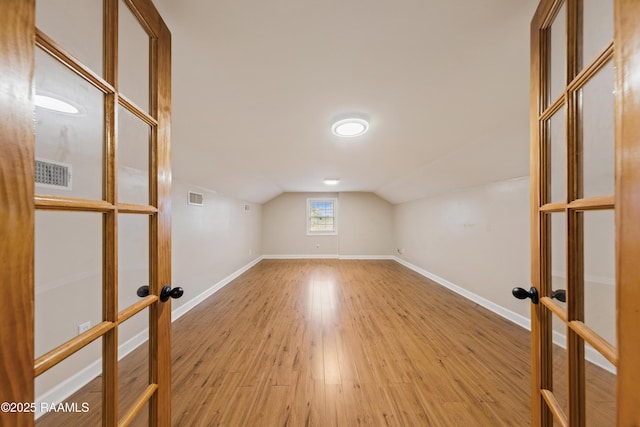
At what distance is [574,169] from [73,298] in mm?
1596

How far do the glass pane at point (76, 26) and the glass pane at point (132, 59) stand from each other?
61mm

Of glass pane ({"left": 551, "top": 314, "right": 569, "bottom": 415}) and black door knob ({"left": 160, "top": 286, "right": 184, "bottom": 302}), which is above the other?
black door knob ({"left": 160, "top": 286, "right": 184, "bottom": 302})

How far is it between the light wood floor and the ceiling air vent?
1459 mm

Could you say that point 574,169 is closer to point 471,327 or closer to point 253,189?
point 471,327

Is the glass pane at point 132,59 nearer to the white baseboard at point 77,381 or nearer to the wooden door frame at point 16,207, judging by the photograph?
the wooden door frame at point 16,207

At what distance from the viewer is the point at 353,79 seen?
139 centimetres

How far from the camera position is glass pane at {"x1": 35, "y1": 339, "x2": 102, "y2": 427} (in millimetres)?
593

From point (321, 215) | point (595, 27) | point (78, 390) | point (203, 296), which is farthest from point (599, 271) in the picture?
point (321, 215)

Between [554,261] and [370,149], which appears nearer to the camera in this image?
[554,261]

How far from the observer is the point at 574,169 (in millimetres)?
673

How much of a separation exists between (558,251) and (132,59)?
167 cm

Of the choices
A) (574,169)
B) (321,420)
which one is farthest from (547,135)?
(321,420)

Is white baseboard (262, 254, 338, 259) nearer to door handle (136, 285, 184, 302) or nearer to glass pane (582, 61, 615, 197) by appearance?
door handle (136, 285, 184, 302)

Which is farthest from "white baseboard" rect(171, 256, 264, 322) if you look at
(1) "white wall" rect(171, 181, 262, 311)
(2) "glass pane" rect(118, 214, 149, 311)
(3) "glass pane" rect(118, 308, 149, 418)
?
(2) "glass pane" rect(118, 214, 149, 311)
